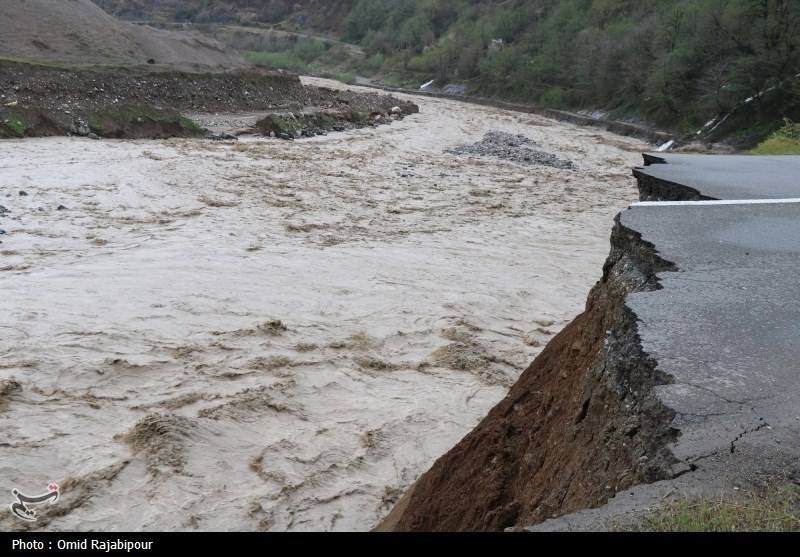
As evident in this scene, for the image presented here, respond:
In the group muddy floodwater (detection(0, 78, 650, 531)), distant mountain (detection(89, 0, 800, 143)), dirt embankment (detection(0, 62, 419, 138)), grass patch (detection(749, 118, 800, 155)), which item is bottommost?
muddy floodwater (detection(0, 78, 650, 531))

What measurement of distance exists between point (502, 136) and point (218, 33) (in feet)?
231

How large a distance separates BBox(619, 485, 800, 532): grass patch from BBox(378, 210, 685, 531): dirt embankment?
234 millimetres

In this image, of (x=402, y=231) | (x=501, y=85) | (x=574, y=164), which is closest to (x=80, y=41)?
(x=574, y=164)

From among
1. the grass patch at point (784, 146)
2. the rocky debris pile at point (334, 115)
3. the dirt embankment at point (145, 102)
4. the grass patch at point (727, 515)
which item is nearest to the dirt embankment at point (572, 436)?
the grass patch at point (727, 515)

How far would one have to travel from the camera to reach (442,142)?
22.7 m

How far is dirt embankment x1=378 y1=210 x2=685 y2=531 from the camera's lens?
8.05 ft

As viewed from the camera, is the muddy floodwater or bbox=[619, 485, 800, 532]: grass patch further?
the muddy floodwater

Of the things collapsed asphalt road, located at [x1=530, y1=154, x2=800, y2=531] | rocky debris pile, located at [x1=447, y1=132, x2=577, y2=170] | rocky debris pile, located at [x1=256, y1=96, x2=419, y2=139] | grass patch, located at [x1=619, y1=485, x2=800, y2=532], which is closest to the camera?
grass patch, located at [x1=619, y1=485, x2=800, y2=532]

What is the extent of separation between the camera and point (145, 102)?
21734mm

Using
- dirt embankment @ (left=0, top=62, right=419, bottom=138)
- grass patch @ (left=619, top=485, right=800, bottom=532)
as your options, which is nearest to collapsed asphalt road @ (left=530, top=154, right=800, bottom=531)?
grass patch @ (left=619, top=485, right=800, bottom=532)

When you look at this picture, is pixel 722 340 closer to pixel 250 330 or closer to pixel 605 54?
pixel 250 330

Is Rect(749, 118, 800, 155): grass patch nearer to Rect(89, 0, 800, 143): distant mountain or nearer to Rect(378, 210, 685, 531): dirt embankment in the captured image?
Rect(89, 0, 800, 143): distant mountain

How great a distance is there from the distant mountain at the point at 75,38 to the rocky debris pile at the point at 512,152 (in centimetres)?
1297
